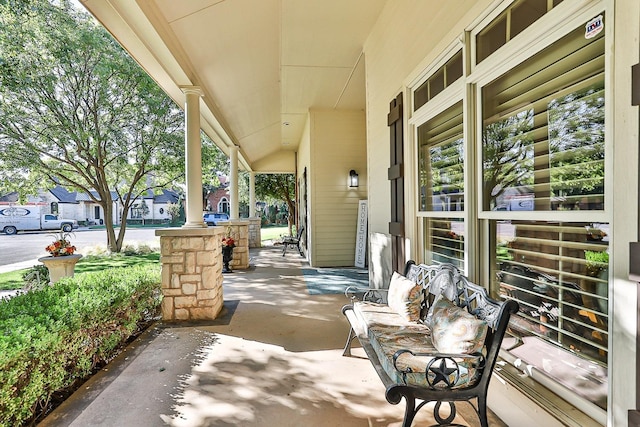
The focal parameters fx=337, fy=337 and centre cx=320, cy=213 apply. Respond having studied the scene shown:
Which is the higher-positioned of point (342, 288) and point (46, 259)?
point (46, 259)

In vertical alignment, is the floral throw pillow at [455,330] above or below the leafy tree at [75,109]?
below

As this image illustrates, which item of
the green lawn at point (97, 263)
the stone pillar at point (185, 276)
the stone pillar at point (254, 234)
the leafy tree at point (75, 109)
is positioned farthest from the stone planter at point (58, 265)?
the stone pillar at point (254, 234)

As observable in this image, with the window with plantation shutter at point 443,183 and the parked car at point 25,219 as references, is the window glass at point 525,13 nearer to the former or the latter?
the window with plantation shutter at point 443,183

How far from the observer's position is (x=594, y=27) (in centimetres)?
138

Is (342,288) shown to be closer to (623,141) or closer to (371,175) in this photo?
(371,175)

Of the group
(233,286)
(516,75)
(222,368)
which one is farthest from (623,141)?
(233,286)

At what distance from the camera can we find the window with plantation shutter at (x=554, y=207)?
1403 mm

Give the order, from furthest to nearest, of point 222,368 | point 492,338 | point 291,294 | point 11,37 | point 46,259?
point 11,37 < point 291,294 < point 46,259 < point 222,368 < point 492,338

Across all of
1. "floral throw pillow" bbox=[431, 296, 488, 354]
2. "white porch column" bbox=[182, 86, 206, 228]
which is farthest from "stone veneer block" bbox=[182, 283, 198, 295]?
"floral throw pillow" bbox=[431, 296, 488, 354]

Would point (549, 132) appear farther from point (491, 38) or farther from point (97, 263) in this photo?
point (97, 263)

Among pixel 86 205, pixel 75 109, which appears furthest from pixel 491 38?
pixel 86 205

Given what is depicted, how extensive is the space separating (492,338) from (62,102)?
33.1 feet

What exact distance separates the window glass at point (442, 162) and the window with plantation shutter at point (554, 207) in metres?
0.41

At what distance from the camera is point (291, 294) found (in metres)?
5.15
